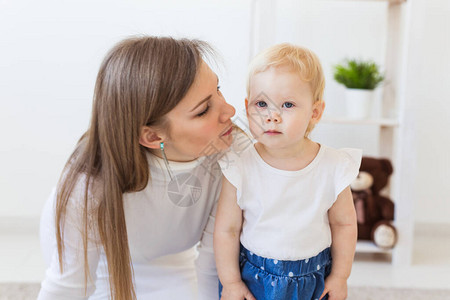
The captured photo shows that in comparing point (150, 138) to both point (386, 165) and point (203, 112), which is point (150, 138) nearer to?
point (203, 112)

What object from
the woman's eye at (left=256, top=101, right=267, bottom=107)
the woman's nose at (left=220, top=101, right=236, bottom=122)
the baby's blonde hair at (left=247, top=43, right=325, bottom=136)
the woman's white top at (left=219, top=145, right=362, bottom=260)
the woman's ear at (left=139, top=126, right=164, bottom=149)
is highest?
the baby's blonde hair at (left=247, top=43, right=325, bottom=136)

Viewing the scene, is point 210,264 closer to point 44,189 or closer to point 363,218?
point 363,218

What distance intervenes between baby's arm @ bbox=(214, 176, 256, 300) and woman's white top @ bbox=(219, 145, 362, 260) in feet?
0.09

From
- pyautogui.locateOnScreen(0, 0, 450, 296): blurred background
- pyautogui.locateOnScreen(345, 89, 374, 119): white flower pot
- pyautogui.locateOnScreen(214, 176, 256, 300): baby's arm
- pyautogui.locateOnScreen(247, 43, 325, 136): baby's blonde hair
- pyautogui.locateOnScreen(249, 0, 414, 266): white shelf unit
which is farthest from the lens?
pyautogui.locateOnScreen(0, 0, 450, 296): blurred background

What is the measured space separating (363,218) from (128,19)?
1.39 metres

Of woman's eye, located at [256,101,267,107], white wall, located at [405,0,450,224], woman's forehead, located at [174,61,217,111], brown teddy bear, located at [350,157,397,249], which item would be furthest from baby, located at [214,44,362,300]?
white wall, located at [405,0,450,224]

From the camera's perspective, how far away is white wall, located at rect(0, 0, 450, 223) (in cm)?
227

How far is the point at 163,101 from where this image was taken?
3.47 feet

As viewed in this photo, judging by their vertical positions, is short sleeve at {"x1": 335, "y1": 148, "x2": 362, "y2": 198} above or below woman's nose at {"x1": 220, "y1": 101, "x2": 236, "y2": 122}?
below

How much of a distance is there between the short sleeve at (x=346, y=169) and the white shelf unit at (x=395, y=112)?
3.21 ft

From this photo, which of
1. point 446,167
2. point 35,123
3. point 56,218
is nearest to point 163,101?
point 56,218

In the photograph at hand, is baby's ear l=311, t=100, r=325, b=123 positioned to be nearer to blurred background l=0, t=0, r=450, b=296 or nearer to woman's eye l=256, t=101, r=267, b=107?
woman's eye l=256, t=101, r=267, b=107

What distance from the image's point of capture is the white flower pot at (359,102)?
2078 millimetres

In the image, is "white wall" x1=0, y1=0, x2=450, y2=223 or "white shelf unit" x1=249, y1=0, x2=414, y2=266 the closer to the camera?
"white shelf unit" x1=249, y1=0, x2=414, y2=266
